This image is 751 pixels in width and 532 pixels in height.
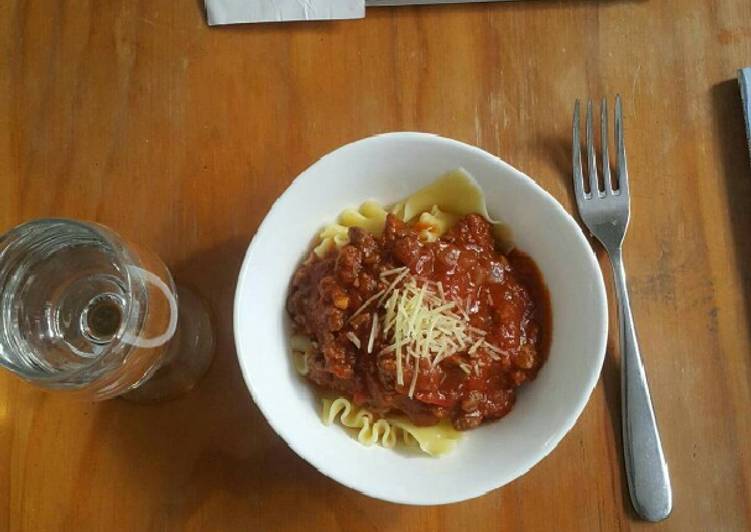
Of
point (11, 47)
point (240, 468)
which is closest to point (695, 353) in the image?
point (240, 468)

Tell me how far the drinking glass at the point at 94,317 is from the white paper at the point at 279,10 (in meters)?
0.86

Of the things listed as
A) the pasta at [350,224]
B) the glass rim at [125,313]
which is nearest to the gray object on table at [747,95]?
the pasta at [350,224]

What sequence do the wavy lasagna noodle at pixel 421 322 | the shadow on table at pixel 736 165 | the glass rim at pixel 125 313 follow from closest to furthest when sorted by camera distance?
1. the glass rim at pixel 125 313
2. the wavy lasagna noodle at pixel 421 322
3. the shadow on table at pixel 736 165

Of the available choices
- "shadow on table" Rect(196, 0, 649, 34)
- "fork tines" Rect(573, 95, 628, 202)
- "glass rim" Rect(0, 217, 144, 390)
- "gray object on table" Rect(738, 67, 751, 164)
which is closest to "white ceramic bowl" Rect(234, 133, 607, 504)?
"glass rim" Rect(0, 217, 144, 390)

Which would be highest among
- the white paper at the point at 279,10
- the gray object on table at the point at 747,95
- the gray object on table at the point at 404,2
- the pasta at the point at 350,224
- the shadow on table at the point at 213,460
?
the gray object on table at the point at 404,2

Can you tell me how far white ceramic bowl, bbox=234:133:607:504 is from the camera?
5.89ft

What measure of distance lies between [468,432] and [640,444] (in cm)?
54

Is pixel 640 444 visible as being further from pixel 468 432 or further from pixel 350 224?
pixel 350 224

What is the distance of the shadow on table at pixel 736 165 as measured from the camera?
7.42 feet

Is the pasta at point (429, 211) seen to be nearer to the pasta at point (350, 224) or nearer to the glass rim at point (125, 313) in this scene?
the pasta at point (350, 224)

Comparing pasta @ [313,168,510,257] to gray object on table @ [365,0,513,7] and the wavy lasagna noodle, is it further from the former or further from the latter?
gray object on table @ [365,0,513,7]

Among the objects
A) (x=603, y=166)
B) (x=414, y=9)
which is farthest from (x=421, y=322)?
(x=414, y=9)

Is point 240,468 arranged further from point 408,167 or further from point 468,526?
point 408,167

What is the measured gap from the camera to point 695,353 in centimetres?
221
